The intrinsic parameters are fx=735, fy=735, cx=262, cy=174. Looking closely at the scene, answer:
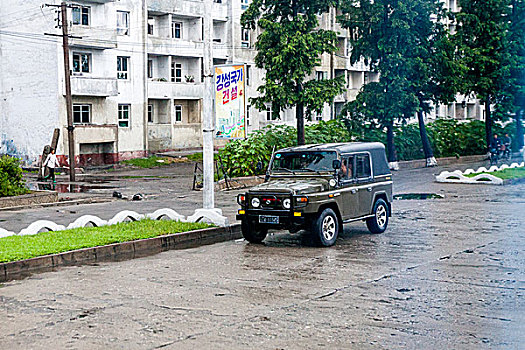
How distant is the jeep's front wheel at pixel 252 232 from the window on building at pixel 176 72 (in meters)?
39.9

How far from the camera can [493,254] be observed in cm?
1262

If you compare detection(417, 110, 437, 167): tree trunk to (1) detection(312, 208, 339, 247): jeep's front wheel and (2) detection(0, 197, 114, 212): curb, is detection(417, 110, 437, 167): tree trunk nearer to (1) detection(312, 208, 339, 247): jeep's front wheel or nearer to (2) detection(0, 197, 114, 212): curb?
(2) detection(0, 197, 114, 212): curb

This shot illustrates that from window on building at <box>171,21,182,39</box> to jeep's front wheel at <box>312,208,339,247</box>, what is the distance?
41.6 metres

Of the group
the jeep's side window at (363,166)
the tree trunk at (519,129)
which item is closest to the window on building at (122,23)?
the tree trunk at (519,129)

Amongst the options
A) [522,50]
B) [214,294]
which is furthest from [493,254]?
[522,50]

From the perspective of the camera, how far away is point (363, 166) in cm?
1517

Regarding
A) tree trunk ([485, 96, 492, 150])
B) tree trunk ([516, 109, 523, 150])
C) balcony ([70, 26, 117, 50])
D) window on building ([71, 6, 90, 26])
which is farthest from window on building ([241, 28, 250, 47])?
tree trunk ([516, 109, 523, 150])

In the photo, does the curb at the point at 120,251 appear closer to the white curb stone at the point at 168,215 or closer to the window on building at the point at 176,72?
the white curb stone at the point at 168,215

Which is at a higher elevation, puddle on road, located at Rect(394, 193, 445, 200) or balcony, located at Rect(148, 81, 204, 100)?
balcony, located at Rect(148, 81, 204, 100)

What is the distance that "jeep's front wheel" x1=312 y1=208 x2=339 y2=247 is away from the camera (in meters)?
13.5

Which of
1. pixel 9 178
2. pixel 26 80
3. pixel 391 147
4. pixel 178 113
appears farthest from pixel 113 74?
pixel 9 178

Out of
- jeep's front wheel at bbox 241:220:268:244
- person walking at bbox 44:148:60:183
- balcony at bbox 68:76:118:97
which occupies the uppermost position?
balcony at bbox 68:76:118:97

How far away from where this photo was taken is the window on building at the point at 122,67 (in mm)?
48781

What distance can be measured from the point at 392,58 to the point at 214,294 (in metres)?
28.9
